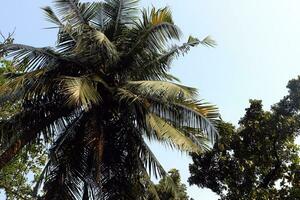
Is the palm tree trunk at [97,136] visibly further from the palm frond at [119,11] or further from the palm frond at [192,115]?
the palm frond at [119,11]

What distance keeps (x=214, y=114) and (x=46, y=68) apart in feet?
15.6

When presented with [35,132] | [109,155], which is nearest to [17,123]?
[35,132]

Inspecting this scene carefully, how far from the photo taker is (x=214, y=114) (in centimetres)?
1302

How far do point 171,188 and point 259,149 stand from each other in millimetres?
7516

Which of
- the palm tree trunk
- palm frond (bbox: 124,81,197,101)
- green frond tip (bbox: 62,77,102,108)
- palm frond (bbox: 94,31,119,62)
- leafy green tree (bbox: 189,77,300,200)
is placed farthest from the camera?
leafy green tree (bbox: 189,77,300,200)

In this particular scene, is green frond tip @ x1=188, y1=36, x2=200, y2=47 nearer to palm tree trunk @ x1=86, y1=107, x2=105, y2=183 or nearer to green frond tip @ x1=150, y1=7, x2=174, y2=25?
green frond tip @ x1=150, y1=7, x2=174, y2=25

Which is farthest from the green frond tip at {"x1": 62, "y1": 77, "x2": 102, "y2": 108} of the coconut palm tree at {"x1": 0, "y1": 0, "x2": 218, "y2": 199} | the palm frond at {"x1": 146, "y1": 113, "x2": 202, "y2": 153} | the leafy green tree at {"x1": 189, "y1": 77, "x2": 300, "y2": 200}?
the leafy green tree at {"x1": 189, "y1": 77, "x2": 300, "y2": 200}

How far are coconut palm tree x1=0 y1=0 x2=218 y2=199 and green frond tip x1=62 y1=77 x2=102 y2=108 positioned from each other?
0.14 feet

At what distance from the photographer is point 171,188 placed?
1438cm

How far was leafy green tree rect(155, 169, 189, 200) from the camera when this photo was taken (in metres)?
14.4

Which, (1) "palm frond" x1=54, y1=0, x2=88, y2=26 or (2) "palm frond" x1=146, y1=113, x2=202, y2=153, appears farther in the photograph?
(1) "palm frond" x1=54, y1=0, x2=88, y2=26

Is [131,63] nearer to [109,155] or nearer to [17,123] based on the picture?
[109,155]

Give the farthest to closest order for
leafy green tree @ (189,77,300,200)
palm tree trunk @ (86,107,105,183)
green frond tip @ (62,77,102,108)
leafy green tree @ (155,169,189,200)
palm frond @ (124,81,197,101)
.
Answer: leafy green tree @ (189,77,300,200) < leafy green tree @ (155,169,189,200) < palm tree trunk @ (86,107,105,183) < palm frond @ (124,81,197,101) < green frond tip @ (62,77,102,108)

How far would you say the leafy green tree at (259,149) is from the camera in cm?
2044
